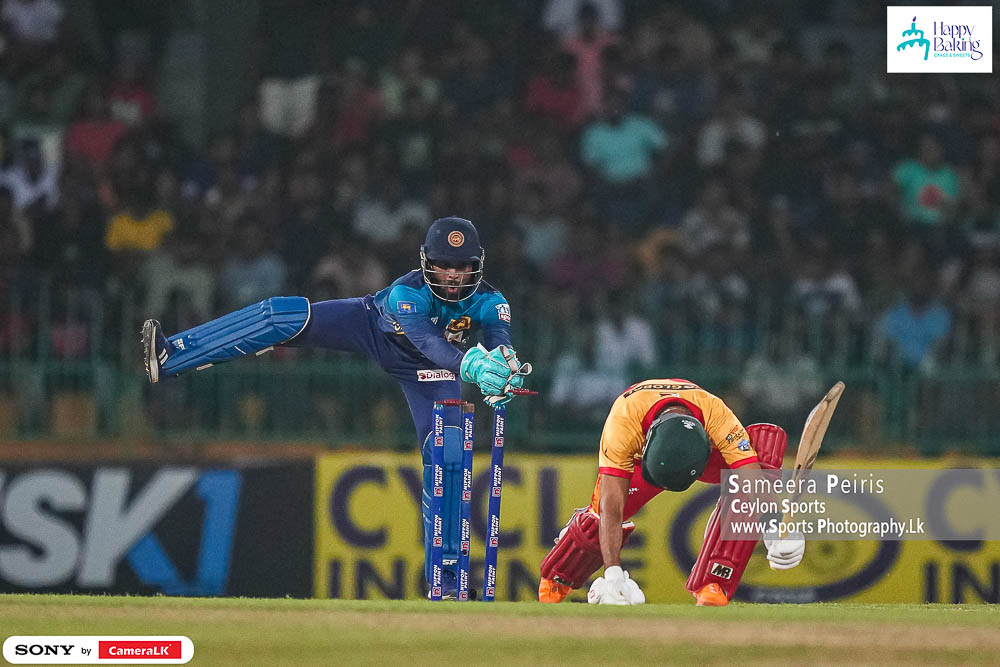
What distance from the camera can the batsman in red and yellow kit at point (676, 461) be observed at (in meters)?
8.81

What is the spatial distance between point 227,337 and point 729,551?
11.6 feet

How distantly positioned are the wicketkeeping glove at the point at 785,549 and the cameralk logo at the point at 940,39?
928 centimetres

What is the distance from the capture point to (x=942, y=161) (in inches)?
665

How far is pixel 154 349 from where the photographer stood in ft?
34.2

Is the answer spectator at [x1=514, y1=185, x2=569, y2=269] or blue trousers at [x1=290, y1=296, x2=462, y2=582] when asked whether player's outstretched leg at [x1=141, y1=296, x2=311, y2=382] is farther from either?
spectator at [x1=514, y1=185, x2=569, y2=269]

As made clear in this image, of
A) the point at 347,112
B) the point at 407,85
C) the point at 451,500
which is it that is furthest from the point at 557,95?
the point at 451,500

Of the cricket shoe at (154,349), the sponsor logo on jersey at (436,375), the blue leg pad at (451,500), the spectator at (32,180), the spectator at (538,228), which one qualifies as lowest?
the blue leg pad at (451,500)

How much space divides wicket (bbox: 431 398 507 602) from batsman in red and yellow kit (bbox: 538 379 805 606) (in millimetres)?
664

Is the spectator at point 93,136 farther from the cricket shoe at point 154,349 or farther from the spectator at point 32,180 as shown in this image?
the cricket shoe at point 154,349

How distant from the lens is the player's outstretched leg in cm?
1040

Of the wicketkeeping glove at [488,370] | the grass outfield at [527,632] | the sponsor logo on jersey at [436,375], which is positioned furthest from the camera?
the sponsor logo on jersey at [436,375]

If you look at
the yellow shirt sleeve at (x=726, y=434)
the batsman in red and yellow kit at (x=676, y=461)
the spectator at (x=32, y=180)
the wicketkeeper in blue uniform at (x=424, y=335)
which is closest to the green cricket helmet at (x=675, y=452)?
the batsman in red and yellow kit at (x=676, y=461)

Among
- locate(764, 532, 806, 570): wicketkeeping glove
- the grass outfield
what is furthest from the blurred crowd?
the grass outfield

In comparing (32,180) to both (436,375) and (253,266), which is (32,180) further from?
(436,375)
